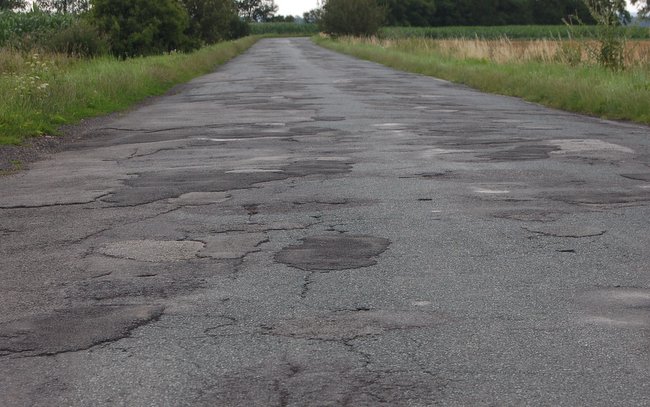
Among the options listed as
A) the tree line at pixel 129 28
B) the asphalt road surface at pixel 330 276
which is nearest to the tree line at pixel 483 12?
the tree line at pixel 129 28

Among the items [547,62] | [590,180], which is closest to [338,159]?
[590,180]

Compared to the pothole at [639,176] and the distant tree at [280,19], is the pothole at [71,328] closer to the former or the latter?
the pothole at [639,176]

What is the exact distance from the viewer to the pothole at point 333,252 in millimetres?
6051

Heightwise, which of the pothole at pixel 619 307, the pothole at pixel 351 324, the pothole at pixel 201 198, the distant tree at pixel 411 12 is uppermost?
the pothole at pixel 351 324

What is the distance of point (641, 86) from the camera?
1778cm

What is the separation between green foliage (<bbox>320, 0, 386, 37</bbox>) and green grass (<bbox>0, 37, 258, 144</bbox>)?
54.4 metres

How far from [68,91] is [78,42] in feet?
47.3

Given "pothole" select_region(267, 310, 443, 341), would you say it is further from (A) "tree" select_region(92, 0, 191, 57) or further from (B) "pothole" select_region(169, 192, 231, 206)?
(A) "tree" select_region(92, 0, 191, 57)

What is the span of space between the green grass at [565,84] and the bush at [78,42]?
11503 mm

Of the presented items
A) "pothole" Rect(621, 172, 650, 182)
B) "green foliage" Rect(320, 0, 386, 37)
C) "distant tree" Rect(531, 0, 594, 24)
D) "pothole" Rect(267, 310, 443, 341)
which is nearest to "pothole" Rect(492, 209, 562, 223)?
"pothole" Rect(621, 172, 650, 182)

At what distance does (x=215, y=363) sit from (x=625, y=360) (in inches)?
73.6

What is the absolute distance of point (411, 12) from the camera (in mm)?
135125

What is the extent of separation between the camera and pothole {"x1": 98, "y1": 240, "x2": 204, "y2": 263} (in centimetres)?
638

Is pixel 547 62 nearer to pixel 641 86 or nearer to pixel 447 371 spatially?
pixel 641 86
